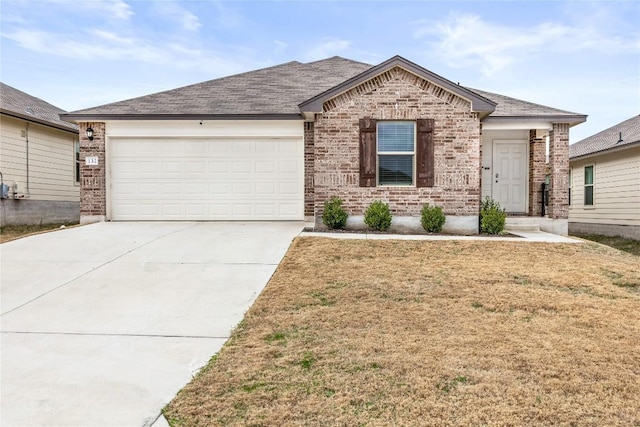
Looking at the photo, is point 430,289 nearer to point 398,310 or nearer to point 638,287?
point 398,310

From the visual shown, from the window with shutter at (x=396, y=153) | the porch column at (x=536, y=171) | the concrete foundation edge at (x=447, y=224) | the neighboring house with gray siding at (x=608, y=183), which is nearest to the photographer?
the window with shutter at (x=396, y=153)

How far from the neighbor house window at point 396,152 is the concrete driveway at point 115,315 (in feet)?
9.68

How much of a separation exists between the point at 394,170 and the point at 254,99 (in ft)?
15.4

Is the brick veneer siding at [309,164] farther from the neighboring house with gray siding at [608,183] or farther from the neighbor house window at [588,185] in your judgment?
the neighbor house window at [588,185]

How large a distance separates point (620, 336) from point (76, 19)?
15.3 metres

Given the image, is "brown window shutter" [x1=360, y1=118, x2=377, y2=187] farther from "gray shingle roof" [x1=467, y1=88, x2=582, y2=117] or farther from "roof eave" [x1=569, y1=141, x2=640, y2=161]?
"roof eave" [x1=569, y1=141, x2=640, y2=161]

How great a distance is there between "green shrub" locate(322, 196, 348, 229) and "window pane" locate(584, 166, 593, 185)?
11.3 metres

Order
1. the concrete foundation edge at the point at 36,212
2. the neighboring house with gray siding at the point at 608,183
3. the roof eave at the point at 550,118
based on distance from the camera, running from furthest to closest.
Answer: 1. the neighboring house with gray siding at the point at 608,183
2. the concrete foundation edge at the point at 36,212
3. the roof eave at the point at 550,118

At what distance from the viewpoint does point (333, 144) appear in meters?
10.2

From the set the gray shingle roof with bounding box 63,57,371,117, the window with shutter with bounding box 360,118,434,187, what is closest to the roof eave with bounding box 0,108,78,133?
the gray shingle roof with bounding box 63,57,371,117

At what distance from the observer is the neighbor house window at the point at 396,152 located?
1023 cm

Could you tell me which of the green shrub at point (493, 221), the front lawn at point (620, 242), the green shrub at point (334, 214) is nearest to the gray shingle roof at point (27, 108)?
the green shrub at point (334, 214)

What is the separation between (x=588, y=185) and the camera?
1594 centimetres

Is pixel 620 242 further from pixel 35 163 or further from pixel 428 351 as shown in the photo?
pixel 35 163
